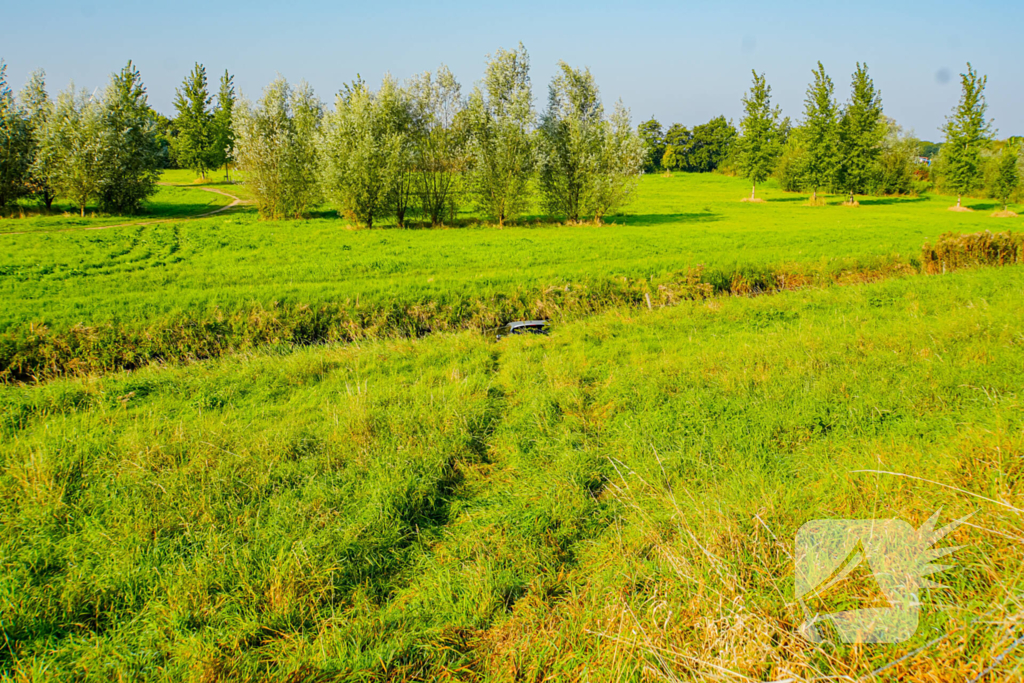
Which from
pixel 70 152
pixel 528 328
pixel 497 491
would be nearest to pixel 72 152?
pixel 70 152

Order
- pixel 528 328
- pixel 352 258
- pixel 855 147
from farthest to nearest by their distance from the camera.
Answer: pixel 855 147 → pixel 352 258 → pixel 528 328

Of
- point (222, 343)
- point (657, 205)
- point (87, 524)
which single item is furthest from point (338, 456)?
point (657, 205)

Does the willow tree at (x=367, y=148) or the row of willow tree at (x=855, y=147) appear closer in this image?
the willow tree at (x=367, y=148)

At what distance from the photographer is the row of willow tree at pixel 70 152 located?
35.0 metres

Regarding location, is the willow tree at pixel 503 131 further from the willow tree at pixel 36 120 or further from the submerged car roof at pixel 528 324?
the willow tree at pixel 36 120

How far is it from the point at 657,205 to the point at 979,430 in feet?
162

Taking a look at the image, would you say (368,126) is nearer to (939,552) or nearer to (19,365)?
(19,365)

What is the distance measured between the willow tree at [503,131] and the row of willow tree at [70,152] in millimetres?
24158

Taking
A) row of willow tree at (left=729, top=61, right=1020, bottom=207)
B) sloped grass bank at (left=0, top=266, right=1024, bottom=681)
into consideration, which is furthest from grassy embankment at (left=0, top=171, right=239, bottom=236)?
row of willow tree at (left=729, top=61, right=1020, bottom=207)

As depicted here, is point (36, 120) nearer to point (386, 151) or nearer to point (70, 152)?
point (70, 152)

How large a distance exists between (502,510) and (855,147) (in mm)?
61685

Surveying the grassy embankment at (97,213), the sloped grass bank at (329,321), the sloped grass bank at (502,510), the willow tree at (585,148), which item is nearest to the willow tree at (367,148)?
the willow tree at (585,148)

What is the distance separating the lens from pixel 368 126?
1233 inches
